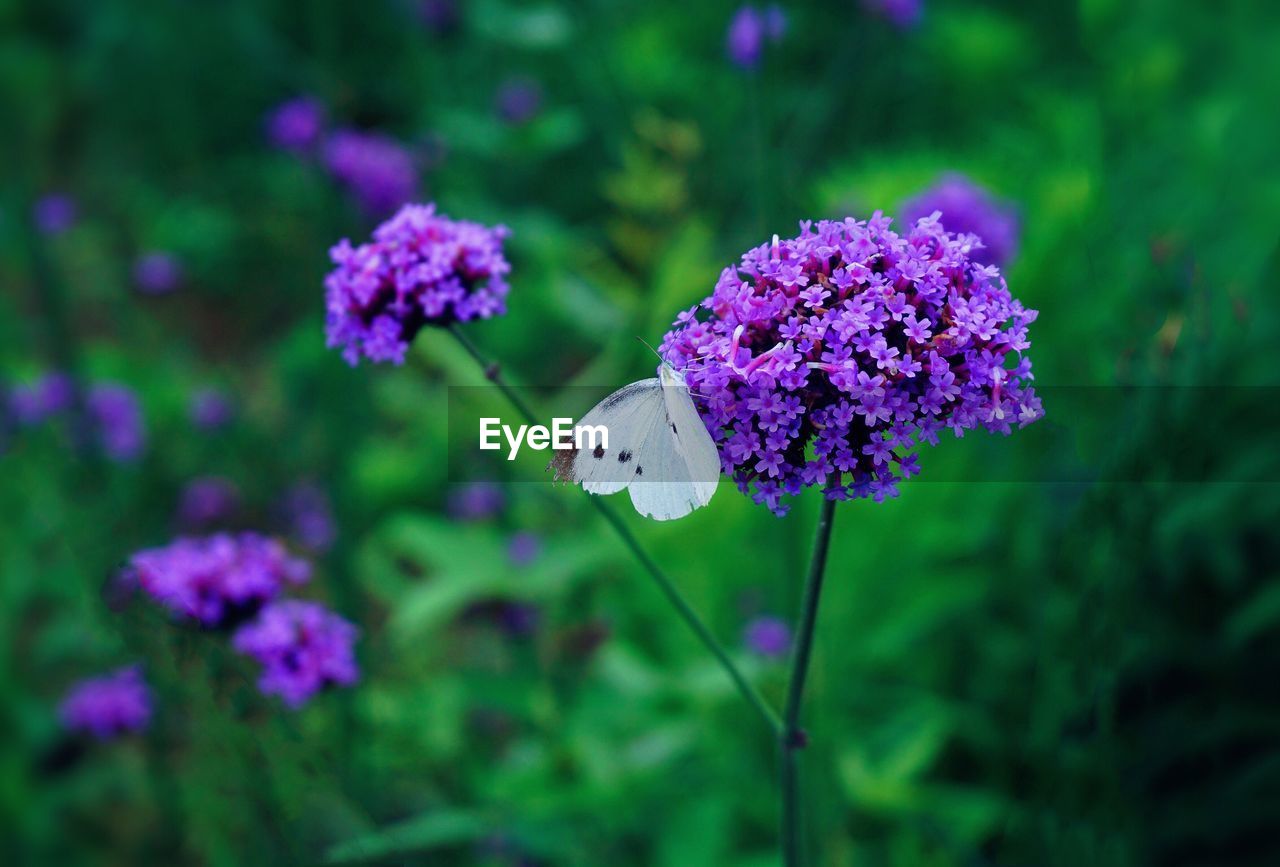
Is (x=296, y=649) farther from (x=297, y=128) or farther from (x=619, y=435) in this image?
(x=297, y=128)

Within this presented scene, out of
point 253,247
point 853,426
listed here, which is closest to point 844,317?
point 853,426

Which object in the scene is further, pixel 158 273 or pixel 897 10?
pixel 158 273

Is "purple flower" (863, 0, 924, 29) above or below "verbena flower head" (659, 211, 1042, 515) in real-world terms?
above

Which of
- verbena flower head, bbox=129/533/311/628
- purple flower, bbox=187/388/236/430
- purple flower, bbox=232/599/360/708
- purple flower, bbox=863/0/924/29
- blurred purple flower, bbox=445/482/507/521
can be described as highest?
purple flower, bbox=863/0/924/29

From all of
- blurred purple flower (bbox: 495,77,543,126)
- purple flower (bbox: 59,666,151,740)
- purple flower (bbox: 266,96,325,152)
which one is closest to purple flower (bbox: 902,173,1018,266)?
blurred purple flower (bbox: 495,77,543,126)

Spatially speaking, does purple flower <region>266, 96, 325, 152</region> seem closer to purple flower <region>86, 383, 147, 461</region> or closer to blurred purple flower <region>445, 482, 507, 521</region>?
purple flower <region>86, 383, 147, 461</region>

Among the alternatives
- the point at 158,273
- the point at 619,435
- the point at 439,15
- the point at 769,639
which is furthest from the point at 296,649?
the point at 158,273
